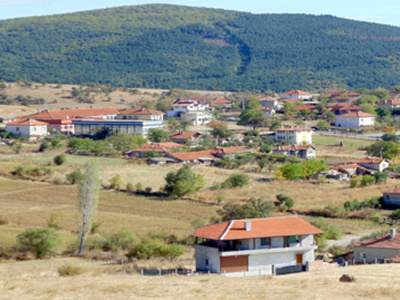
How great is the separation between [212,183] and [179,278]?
31740mm

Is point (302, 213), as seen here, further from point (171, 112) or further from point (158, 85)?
point (158, 85)

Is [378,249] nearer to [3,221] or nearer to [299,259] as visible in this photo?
[299,259]

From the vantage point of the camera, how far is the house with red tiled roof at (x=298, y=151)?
7375 centimetres

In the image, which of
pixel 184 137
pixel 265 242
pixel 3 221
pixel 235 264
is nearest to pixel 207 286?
pixel 235 264

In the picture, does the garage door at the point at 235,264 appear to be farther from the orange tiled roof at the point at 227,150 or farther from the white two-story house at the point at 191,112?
the white two-story house at the point at 191,112

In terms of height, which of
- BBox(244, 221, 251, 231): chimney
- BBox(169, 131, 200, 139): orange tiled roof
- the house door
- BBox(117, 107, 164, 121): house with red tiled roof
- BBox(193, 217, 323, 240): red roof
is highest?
BBox(117, 107, 164, 121): house with red tiled roof

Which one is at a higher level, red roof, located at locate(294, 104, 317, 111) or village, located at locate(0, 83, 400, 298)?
red roof, located at locate(294, 104, 317, 111)

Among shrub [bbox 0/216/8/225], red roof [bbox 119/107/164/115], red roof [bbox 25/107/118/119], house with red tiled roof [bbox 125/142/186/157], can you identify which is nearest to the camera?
shrub [bbox 0/216/8/225]

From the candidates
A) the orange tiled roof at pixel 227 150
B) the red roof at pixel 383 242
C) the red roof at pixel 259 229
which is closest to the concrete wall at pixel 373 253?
the red roof at pixel 383 242

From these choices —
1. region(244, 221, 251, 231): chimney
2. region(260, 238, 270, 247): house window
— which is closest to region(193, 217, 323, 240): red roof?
region(244, 221, 251, 231): chimney

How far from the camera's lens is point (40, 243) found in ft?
112

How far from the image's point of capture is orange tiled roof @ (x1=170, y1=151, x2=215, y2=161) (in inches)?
2734

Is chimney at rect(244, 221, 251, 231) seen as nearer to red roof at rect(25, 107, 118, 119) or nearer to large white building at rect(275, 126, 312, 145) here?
large white building at rect(275, 126, 312, 145)

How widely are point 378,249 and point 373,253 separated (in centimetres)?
29
